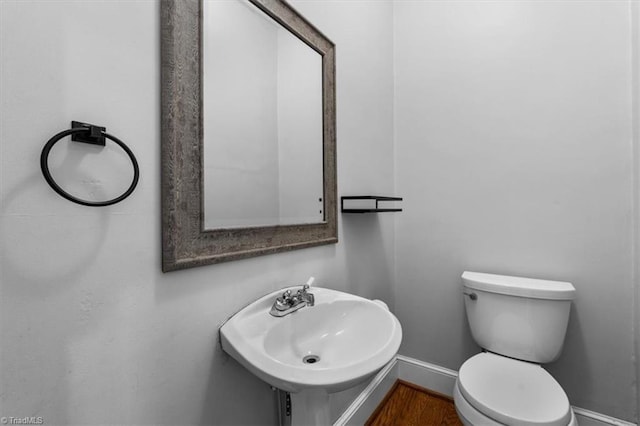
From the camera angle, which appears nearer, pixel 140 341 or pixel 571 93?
pixel 140 341

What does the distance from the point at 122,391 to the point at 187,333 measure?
0.17 meters

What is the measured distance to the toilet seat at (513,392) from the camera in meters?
0.94

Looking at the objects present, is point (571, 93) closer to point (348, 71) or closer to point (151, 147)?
point (348, 71)

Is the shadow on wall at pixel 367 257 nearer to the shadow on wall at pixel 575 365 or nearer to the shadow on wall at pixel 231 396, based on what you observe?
the shadow on wall at pixel 231 396

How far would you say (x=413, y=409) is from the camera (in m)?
1.58

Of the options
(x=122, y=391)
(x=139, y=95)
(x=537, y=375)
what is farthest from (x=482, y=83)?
(x=122, y=391)

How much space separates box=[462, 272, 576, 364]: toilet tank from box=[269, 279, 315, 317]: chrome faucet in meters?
0.93

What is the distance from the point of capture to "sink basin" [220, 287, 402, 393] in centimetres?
65

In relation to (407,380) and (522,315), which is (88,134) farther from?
Result: (407,380)

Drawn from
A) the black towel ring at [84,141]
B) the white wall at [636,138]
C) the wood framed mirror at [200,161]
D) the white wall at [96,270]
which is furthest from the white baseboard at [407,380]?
the black towel ring at [84,141]

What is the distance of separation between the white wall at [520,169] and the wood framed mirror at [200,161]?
962 mm

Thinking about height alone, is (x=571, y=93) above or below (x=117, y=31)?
above

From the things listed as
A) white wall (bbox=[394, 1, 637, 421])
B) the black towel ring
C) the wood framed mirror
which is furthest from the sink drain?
white wall (bbox=[394, 1, 637, 421])

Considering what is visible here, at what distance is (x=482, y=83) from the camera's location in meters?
1.56
